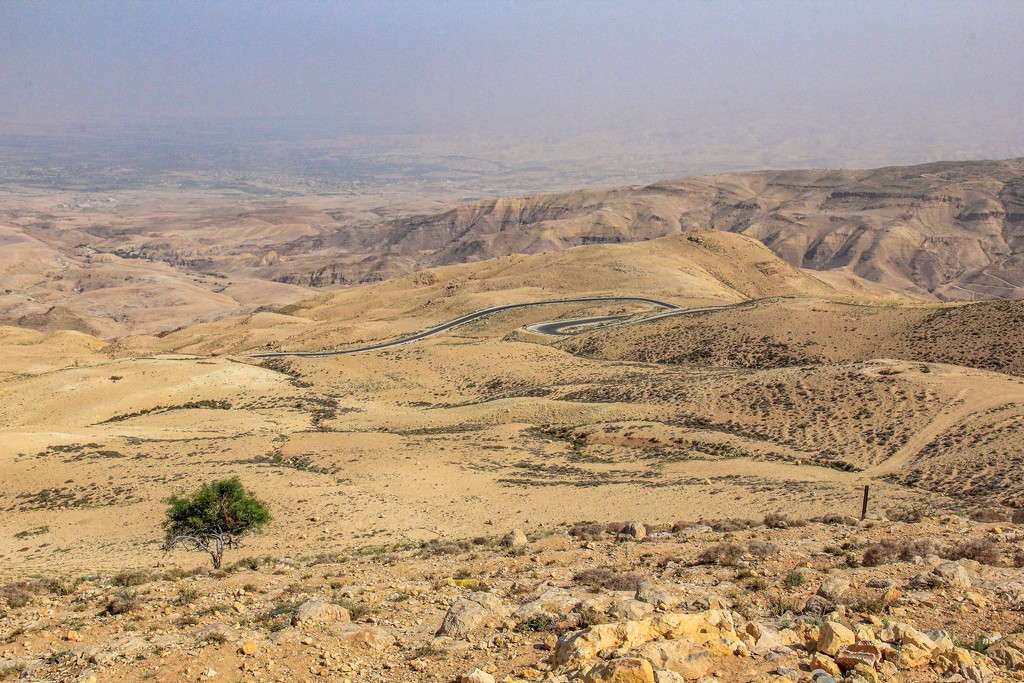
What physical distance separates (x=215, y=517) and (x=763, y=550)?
54.5 feet

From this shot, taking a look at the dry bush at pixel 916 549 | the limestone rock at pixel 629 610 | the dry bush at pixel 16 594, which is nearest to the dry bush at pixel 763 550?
the dry bush at pixel 916 549

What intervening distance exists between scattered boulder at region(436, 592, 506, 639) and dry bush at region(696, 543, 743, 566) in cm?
551

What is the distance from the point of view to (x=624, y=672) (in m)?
7.62

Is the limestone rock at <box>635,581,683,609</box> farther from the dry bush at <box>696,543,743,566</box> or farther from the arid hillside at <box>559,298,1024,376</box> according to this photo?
the arid hillside at <box>559,298,1024,376</box>

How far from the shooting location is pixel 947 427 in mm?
33250

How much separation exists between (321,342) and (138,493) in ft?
157

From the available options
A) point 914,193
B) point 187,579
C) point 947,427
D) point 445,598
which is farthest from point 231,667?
point 914,193

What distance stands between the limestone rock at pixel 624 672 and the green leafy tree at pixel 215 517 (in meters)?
18.3

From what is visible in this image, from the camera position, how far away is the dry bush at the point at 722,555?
15.0 meters

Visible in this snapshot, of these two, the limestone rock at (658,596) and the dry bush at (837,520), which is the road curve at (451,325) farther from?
the limestone rock at (658,596)

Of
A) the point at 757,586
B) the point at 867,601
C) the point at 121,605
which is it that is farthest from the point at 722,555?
the point at 121,605

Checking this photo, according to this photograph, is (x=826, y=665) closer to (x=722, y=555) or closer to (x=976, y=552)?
(x=722, y=555)

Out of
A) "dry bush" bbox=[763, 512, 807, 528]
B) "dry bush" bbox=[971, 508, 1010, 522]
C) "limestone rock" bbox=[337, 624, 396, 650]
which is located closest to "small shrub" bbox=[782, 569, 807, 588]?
"dry bush" bbox=[763, 512, 807, 528]

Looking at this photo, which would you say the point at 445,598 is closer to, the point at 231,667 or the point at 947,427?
the point at 231,667
